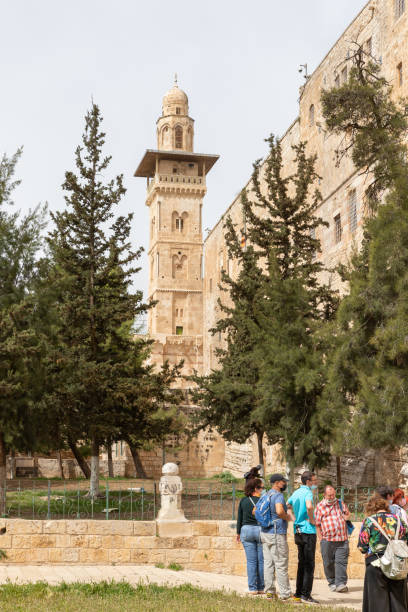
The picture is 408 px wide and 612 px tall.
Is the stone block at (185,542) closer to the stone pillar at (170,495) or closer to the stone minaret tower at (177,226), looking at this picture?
the stone pillar at (170,495)

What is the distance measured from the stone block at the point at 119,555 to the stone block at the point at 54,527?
2.22 ft

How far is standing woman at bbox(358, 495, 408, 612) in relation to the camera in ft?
17.7

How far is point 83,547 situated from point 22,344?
3928 mm

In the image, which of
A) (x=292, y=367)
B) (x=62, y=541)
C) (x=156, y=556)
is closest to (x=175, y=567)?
(x=156, y=556)

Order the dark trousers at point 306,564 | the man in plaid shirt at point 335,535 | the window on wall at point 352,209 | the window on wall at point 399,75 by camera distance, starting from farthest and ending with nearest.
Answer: the window on wall at point 352,209 < the window on wall at point 399,75 < the man in plaid shirt at point 335,535 < the dark trousers at point 306,564

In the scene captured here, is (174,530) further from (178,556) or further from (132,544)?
(132,544)

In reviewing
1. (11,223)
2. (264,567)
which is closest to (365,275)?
(11,223)

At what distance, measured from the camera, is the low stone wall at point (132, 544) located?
9750 mm

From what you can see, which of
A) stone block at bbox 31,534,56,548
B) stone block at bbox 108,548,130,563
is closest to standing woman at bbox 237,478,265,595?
stone block at bbox 108,548,130,563

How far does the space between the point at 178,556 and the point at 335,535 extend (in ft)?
7.84

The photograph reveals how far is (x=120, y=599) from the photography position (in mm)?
7309

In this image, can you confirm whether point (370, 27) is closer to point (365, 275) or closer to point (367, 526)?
point (365, 275)

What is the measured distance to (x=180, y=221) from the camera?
175ft

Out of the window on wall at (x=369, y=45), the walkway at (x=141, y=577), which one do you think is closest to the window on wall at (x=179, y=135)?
the window on wall at (x=369, y=45)
